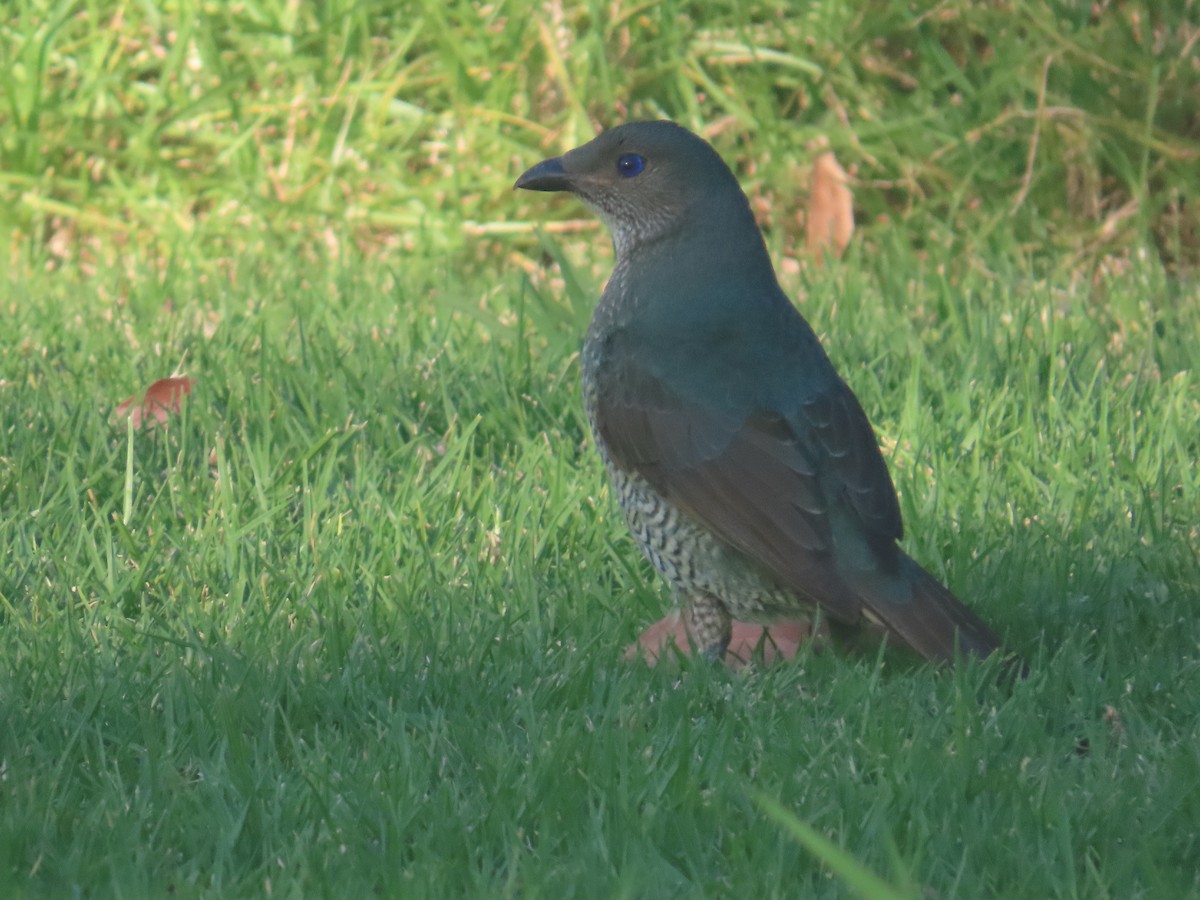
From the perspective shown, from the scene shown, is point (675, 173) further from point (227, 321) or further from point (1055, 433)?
point (227, 321)

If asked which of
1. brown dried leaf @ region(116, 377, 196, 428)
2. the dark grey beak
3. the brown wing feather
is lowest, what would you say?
brown dried leaf @ region(116, 377, 196, 428)

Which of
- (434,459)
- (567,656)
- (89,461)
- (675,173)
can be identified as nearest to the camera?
(567,656)

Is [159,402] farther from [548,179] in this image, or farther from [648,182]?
[648,182]

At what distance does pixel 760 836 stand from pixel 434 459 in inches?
90.5

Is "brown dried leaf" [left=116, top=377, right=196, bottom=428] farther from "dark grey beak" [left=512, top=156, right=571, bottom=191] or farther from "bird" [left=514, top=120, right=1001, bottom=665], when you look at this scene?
"bird" [left=514, top=120, right=1001, bottom=665]

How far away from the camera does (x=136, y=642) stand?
12.4 ft

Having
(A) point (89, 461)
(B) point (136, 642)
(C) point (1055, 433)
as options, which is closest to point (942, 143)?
(C) point (1055, 433)

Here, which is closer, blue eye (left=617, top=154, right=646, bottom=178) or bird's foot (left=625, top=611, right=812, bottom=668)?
bird's foot (left=625, top=611, right=812, bottom=668)

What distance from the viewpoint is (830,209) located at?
747 cm

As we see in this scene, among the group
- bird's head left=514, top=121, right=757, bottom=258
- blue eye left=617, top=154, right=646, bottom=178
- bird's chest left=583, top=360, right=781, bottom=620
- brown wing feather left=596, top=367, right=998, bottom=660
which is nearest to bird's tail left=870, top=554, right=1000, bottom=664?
brown wing feather left=596, top=367, right=998, bottom=660

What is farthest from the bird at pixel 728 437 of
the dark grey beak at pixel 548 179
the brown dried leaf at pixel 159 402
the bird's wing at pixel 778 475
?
the brown dried leaf at pixel 159 402

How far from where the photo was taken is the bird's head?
14.1ft

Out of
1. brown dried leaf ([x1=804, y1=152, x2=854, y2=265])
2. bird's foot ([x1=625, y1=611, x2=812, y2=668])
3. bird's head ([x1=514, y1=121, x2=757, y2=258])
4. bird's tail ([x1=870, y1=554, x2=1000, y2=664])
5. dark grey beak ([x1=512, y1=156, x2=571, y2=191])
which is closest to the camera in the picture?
bird's tail ([x1=870, y1=554, x2=1000, y2=664])

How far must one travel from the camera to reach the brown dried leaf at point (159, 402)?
5.08m
